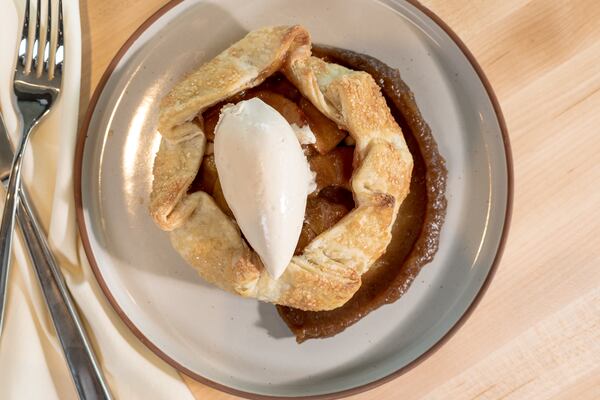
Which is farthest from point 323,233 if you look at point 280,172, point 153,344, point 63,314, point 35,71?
Result: point 35,71

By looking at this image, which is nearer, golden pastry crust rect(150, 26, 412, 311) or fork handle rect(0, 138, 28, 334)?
golden pastry crust rect(150, 26, 412, 311)

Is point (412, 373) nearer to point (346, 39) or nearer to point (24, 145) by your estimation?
point (346, 39)

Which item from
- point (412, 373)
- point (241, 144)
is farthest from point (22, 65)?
point (412, 373)

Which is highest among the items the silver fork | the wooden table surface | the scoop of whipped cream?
the silver fork

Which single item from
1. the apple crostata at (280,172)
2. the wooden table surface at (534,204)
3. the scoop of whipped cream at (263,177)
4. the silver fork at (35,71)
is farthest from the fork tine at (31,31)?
the scoop of whipped cream at (263,177)

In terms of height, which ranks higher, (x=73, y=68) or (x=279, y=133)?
(x=73, y=68)

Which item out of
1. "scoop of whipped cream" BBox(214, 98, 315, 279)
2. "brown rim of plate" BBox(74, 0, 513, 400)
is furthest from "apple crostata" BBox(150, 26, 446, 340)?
"brown rim of plate" BBox(74, 0, 513, 400)

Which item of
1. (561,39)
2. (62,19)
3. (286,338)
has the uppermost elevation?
(62,19)

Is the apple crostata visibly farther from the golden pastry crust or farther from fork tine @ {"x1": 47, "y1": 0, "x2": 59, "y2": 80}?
fork tine @ {"x1": 47, "y1": 0, "x2": 59, "y2": 80}
